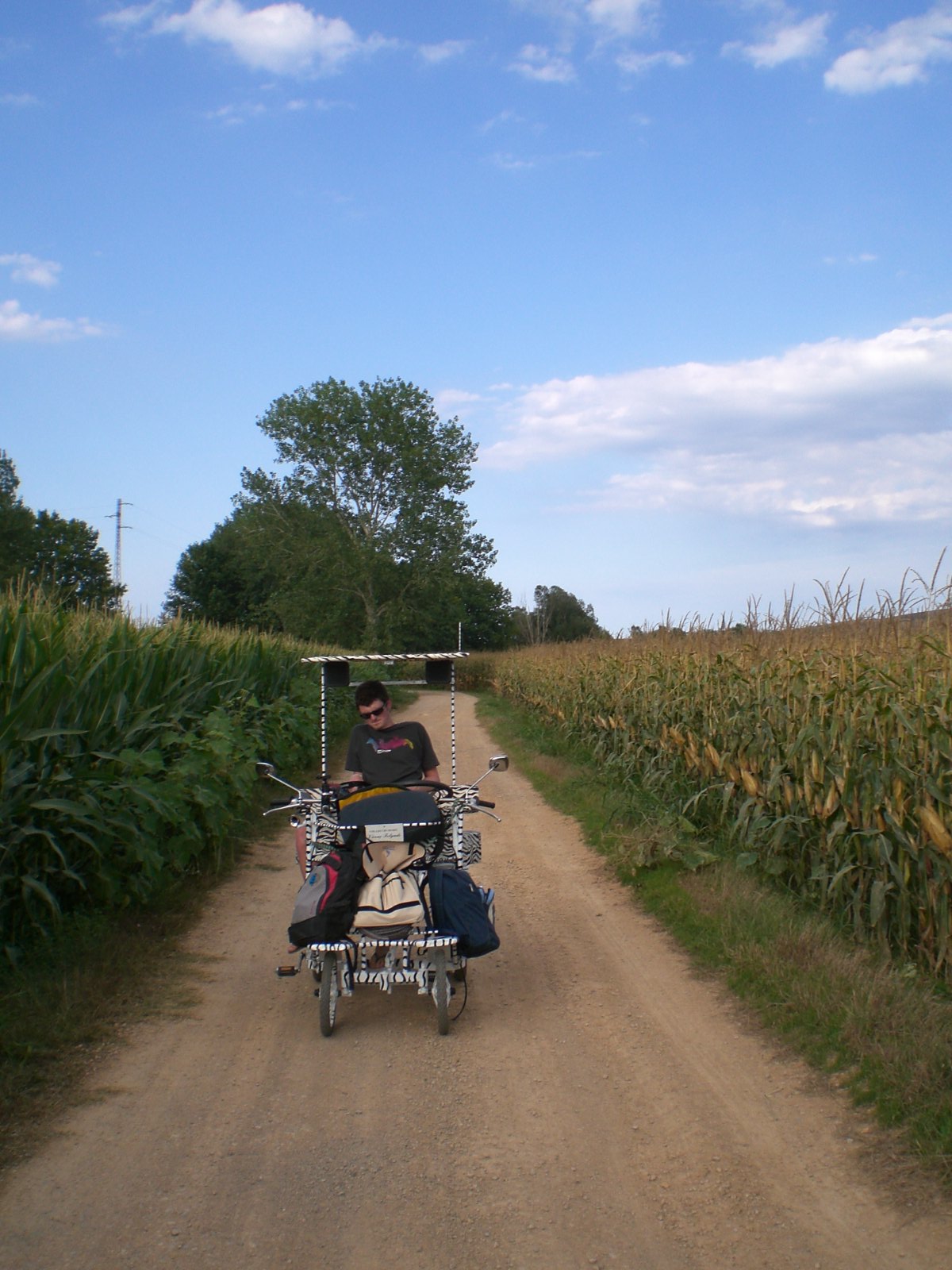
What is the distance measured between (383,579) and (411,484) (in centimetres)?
603

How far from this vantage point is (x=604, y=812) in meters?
12.1

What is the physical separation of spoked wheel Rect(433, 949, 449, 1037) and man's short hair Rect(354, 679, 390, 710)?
1788 millimetres

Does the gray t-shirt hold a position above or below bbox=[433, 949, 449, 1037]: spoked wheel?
above

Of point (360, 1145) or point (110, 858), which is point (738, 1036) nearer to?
point (360, 1145)

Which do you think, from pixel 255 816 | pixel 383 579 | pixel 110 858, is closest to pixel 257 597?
pixel 383 579

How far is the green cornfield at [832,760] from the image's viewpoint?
615 cm

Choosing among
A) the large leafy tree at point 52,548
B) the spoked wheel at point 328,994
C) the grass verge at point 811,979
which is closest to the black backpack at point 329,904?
the spoked wheel at point 328,994

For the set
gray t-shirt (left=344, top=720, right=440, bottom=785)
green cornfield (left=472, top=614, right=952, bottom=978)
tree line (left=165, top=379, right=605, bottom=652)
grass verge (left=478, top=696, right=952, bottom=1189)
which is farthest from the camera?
tree line (left=165, top=379, right=605, bottom=652)

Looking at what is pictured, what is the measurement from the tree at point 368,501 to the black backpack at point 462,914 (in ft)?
178

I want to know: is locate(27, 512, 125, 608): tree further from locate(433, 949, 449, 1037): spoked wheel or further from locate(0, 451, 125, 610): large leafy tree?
locate(433, 949, 449, 1037): spoked wheel

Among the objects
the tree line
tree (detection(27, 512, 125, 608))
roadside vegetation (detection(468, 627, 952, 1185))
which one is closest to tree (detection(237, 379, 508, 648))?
the tree line

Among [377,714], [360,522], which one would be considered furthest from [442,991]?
[360,522]

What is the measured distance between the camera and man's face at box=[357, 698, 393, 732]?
675 cm

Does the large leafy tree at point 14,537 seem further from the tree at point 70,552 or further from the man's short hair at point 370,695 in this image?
the man's short hair at point 370,695
